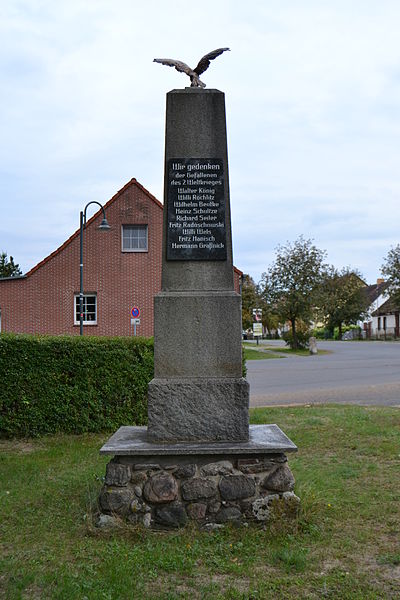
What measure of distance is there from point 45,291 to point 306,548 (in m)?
24.6

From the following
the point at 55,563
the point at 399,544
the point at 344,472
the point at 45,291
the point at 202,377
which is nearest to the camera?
the point at 55,563

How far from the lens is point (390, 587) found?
387cm

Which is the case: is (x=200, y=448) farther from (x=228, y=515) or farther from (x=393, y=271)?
(x=393, y=271)

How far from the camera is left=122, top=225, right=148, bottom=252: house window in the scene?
28.0m

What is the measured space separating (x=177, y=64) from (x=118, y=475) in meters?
3.80

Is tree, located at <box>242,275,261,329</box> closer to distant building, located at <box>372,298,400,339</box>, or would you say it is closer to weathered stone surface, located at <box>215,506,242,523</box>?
distant building, located at <box>372,298,400,339</box>

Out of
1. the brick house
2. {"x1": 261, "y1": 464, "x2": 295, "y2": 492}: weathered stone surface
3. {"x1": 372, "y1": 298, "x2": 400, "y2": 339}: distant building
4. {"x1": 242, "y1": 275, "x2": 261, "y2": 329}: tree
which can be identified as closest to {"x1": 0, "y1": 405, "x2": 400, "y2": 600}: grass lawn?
{"x1": 261, "y1": 464, "x2": 295, "y2": 492}: weathered stone surface

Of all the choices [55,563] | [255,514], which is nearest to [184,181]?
[255,514]

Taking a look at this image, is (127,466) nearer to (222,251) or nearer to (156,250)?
(222,251)

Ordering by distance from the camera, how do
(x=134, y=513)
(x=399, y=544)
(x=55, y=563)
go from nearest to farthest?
(x=55, y=563) → (x=399, y=544) → (x=134, y=513)

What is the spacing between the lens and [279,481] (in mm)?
4984

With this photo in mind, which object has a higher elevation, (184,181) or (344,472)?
(184,181)

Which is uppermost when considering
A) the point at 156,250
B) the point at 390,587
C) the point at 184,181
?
the point at 156,250

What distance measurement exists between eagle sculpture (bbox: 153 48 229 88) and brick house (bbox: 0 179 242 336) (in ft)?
71.7
